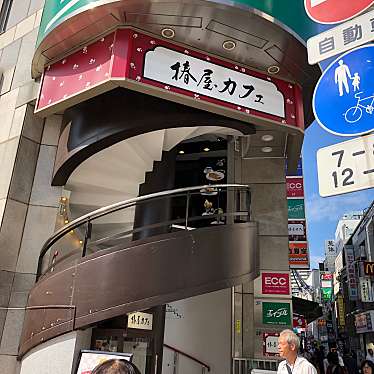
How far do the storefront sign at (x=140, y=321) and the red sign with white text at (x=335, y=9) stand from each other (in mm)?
4849

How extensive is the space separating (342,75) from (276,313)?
18.1 feet

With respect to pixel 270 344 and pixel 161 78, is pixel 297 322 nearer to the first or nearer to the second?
pixel 270 344

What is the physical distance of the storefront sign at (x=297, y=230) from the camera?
33.7 ft

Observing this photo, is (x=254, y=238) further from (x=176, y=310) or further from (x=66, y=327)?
(x=176, y=310)

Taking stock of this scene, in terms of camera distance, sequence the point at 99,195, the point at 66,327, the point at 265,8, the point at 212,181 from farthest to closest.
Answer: the point at 212,181
the point at 99,195
the point at 265,8
the point at 66,327

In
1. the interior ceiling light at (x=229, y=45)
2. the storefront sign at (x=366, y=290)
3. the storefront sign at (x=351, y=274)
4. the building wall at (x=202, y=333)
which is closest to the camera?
the interior ceiling light at (x=229, y=45)

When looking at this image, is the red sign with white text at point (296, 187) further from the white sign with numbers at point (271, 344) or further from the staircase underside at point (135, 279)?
the staircase underside at point (135, 279)

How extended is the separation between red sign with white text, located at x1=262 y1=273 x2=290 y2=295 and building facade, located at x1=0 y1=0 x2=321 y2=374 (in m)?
0.02

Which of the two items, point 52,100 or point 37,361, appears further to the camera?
point 52,100

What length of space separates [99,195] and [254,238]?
12.0 ft

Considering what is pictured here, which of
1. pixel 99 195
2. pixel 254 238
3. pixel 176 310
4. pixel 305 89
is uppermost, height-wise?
pixel 305 89

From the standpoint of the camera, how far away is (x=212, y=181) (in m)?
9.83

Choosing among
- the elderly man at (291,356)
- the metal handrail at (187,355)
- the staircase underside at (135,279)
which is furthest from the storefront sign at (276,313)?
the elderly man at (291,356)

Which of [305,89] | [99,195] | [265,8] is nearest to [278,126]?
[305,89]
